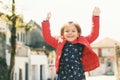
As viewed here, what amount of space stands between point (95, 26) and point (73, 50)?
488 millimetres

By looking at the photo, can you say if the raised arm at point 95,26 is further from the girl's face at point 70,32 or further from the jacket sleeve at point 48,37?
the jacket sleeve at point 48,37

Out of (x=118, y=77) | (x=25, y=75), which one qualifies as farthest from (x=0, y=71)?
(x=118, y=77)

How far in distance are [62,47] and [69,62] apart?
23 cm

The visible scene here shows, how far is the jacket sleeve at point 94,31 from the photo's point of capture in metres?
5.91

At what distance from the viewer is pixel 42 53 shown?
136ft

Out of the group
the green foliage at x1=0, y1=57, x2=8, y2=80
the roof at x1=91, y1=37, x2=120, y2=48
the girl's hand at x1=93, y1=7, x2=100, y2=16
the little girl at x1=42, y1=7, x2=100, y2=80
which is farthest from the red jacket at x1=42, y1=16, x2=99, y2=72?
the roof at x1=91, y1=37, x2=120, y2=48

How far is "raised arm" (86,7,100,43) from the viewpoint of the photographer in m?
5.91

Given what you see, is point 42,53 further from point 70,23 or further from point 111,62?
point 70,23

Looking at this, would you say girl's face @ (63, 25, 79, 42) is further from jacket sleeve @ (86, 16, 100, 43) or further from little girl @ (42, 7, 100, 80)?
jacket sleeve @ (86, 16, 100, 43)

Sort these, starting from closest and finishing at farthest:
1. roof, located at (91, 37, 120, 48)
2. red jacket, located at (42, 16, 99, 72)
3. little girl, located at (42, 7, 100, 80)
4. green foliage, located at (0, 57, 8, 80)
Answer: little girl, located at (42, 7, 100, 80)
red jacket, located at (42, 16, 99, 72)
green foliage, located at (0, 57, 8, 80)
roof, located at (91, 37, 120, 48)

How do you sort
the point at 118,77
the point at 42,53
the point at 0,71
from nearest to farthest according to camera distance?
the point at 118,77 → the point at 0,71 → the point at 42,53

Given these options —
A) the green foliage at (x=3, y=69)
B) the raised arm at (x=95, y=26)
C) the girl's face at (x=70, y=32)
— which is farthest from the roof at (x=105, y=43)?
the girl's face at (x=70, y=32)

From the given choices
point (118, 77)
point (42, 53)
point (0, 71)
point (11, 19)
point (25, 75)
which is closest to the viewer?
point (118, 77)

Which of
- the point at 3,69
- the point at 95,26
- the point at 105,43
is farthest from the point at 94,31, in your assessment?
the point at 105,43
